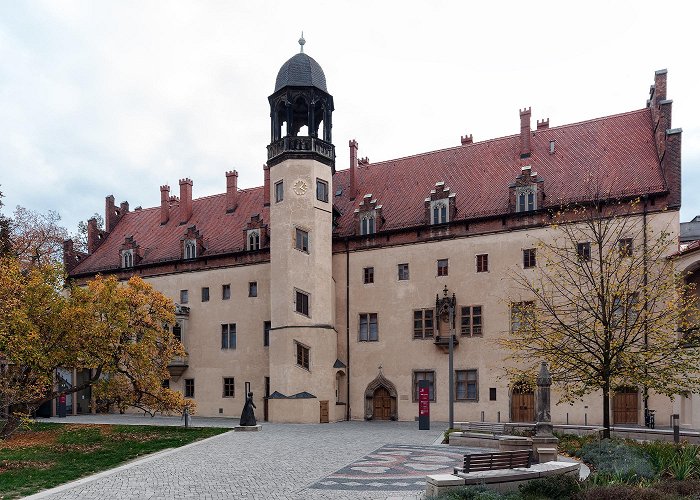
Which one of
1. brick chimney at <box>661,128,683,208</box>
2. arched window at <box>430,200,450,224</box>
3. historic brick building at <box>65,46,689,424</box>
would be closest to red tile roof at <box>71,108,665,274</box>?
historic brick building at <box>65,46,689,424</box>

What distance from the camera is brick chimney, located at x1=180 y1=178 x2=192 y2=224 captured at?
52.4 metres

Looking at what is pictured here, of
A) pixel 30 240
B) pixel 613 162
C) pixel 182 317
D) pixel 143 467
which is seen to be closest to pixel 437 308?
pixel 613 162

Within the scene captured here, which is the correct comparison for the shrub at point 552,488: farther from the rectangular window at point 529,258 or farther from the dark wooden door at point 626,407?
the rectangular window at point 529,258

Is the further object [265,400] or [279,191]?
[265,400]

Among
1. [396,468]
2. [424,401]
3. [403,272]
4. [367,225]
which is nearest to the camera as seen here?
[396,468]

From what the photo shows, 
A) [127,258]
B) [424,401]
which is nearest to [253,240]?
[127,258]

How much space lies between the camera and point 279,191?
4144 cm

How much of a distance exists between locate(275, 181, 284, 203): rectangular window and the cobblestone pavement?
1524 centimetres

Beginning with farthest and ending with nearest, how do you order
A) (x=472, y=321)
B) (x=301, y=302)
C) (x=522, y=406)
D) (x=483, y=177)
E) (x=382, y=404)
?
(x=483, y=177) → (x=382, y=404) → (x=301, y=302) → (x=472, y=321) → (x=522, y=406)

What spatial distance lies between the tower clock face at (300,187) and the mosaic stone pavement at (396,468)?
757 inches

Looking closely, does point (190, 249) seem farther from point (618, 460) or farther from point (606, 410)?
point (618, 460)

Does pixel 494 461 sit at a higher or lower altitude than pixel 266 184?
lower

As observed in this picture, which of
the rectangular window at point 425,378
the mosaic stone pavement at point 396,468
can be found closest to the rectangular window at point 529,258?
the rectangular window at point 425,378

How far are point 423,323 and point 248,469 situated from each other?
21.4 meters
